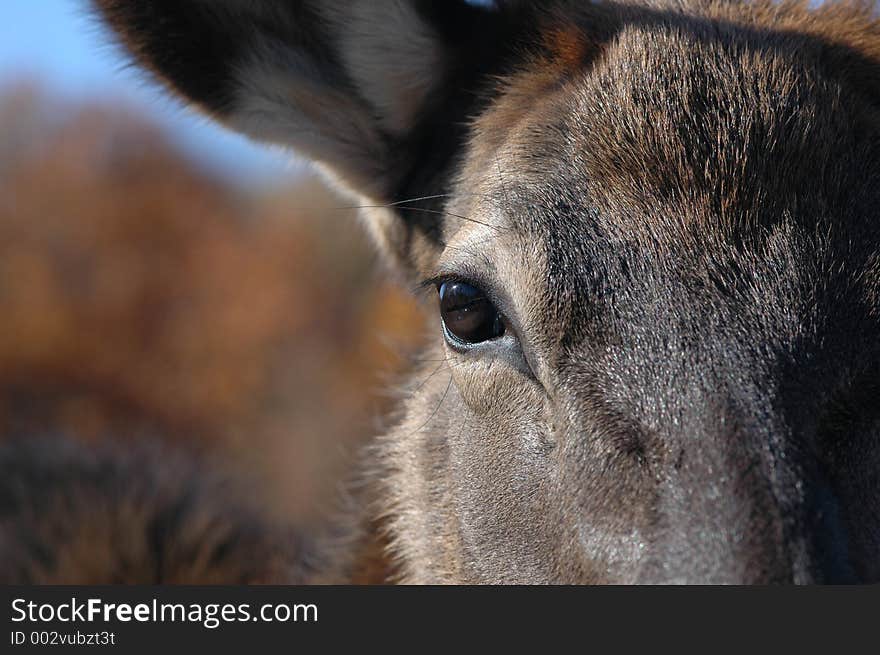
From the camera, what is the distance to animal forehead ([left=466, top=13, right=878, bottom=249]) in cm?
376

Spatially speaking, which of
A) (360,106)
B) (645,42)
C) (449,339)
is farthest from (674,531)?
(360,106)

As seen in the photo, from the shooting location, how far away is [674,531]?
10.7 feet

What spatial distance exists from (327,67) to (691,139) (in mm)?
2036

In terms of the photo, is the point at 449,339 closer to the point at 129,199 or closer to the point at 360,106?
the point at 360,106

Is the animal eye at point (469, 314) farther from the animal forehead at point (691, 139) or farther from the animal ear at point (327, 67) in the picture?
the animal ear at point (327, 67)

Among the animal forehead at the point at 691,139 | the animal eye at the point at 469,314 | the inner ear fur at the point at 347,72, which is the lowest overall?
the animal eye at the point at 469,314

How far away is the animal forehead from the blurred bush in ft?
37.2

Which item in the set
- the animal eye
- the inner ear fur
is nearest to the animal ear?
the inner ear fur

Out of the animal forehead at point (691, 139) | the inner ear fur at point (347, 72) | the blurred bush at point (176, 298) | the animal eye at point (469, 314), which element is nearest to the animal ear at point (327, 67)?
the inner ear fur at point (347, 72)

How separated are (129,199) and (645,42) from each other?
2867cm

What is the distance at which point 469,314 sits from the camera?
162 inches

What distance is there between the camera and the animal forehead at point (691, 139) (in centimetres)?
376

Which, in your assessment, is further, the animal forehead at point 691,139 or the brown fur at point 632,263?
the animal forehead at point 691,139

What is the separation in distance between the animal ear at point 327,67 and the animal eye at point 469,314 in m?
1.09
